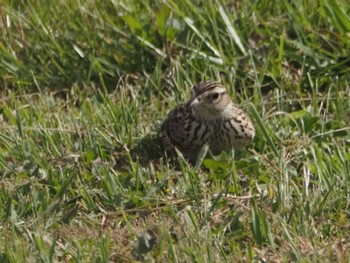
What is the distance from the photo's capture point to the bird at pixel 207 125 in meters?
6.90

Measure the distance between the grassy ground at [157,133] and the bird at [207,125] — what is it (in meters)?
0.10

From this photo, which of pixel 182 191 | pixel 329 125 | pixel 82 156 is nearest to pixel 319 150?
pixel 329 125

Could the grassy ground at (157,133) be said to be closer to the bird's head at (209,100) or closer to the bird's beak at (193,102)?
the bird's head at (209,100)

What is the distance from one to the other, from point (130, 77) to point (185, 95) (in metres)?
0.50

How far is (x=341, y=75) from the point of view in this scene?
24.5 feet

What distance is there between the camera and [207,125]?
23.1 feet

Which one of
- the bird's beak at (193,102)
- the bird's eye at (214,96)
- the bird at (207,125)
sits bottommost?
the bird at (207,125)

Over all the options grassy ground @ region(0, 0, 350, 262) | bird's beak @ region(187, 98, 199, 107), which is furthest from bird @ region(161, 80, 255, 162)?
grassy ground @ region(0, 0, 350, 262)

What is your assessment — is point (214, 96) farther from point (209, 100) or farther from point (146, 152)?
point (146, 152)

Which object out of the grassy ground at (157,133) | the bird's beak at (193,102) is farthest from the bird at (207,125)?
the grassy ground at (157,133)

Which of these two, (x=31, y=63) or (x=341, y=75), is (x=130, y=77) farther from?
(x=341, y=75)

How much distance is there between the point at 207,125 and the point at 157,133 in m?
0.30

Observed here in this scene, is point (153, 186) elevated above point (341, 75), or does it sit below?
above

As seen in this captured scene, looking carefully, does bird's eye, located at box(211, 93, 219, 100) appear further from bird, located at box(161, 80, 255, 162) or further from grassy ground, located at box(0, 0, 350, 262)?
grassy ground, located at box(0, 0, 350, 262)
